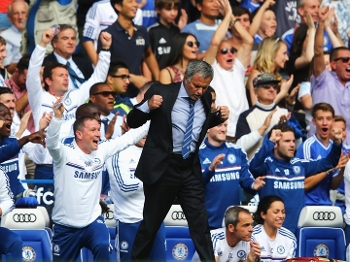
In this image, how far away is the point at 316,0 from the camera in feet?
51.0

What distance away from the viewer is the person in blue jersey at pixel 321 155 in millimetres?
12797

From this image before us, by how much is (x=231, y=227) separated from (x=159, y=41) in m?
4.14

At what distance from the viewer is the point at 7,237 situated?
35.5 feet

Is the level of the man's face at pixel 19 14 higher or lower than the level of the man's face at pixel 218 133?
higher

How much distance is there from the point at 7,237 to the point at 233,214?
238cm

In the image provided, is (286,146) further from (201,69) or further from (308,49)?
(201,69)

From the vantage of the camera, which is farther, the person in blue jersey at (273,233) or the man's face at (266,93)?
the man's face at (266,93)

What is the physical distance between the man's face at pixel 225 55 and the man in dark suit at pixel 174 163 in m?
4.22

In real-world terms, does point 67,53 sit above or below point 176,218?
above

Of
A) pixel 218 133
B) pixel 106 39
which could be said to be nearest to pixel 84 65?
pixel 106 39

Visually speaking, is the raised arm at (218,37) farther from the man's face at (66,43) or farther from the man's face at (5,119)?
the man's face at (5,119)

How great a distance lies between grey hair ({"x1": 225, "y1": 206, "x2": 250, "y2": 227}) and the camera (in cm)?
1141

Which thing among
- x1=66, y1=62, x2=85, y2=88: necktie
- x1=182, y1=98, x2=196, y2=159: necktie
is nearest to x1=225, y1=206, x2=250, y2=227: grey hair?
x1=182, y1=98, x2=196, y2=159: necktie

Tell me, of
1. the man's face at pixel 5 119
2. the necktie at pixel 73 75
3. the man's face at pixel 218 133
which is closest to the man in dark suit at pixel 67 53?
the necktie at pixel 73 75
